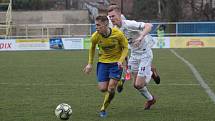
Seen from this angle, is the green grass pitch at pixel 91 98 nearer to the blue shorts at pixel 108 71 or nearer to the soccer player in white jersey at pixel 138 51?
the soccer player in white jersey at pixel 138 51

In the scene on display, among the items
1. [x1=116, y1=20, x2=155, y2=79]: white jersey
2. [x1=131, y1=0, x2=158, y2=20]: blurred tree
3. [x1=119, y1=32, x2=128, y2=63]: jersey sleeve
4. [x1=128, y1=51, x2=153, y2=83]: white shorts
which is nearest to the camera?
[x1=119, y1=32, x2=128, y2=63]: jersey sleeve

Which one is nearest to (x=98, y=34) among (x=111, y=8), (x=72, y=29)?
(x=111, y=8)

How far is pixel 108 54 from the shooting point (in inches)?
388

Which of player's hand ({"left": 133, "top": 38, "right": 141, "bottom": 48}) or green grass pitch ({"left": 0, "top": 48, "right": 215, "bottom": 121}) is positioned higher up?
player's hand ({"left": 133, "top": 38, "right": 141, "bottom": 48})

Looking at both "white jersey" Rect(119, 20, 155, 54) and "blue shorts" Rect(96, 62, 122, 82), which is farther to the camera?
"white jersey" Rect(119, 20, 155, 54)

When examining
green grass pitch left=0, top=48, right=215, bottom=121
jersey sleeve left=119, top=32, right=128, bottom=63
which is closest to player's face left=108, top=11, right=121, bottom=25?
jersey sleeve left=119, top=32, right=128, bottom=63

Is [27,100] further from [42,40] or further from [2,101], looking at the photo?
[42,40]

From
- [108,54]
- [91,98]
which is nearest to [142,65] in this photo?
[108,54]

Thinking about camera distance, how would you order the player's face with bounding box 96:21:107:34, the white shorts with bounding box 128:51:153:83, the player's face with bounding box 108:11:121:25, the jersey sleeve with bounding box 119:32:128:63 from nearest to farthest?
the player's face with bounding box 96:21:107:34
the jersey sleeve with bounding box 119:32:128:63
the player's face with bounding box 108:11:121:25
the white shorts with bounding box 128:51:153:83

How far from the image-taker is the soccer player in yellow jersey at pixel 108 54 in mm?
9547

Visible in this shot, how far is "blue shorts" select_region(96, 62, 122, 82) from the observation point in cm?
982

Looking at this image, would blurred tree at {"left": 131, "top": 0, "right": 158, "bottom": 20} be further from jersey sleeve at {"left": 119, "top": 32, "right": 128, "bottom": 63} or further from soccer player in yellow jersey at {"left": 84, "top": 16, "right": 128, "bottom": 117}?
jersey sleeve at {"left": 119, "top": 32, "right": 128, "bottom": 63}

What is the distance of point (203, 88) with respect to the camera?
13883mm

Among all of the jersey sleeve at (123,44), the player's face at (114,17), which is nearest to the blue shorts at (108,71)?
the jersey sleeve at (123,44)
